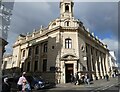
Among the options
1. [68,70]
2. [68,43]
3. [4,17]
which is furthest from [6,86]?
[68,43]

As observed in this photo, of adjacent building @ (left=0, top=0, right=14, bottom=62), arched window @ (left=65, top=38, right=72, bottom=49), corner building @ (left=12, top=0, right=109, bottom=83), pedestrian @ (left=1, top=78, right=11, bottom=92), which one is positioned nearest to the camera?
pedestrian @ (left=1, top=78, right=11, bottom=92)

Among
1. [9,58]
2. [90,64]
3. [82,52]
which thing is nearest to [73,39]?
[82,52]

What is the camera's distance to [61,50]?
33.0 meters

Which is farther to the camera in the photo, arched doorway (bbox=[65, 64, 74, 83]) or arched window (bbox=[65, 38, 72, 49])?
arched window (bbox=[65, 38, 72, 49])

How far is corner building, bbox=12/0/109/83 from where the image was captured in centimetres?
3241

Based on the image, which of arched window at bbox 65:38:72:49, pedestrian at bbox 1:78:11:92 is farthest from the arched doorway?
pedestrian at bbox 1:78:11:92

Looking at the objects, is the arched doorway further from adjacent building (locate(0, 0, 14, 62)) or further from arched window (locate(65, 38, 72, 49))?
adjacent building (locate(0, 0, 14, 62))

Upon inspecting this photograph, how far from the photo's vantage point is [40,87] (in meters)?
20.5

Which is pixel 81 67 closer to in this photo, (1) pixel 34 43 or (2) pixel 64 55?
(2) pixel 64 55

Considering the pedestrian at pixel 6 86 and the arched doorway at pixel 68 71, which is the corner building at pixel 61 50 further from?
the pedestrian at pixel 6 86

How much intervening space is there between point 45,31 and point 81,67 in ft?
32.5

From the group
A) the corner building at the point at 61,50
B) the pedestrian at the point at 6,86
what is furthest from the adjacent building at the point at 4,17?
the corner building at the point at 61,50

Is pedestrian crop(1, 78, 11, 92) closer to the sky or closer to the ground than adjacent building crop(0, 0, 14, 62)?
closer to the ground

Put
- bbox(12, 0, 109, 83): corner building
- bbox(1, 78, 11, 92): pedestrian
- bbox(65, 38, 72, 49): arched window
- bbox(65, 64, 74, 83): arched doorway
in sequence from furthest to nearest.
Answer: bbox(65, 38, 72, 49): arched window, bbox(65, 64, 74, 83): arched doorway, bbox(12, 0, 109, 83): corner building, bbox(1, 78, 11, 92): pedestrian
